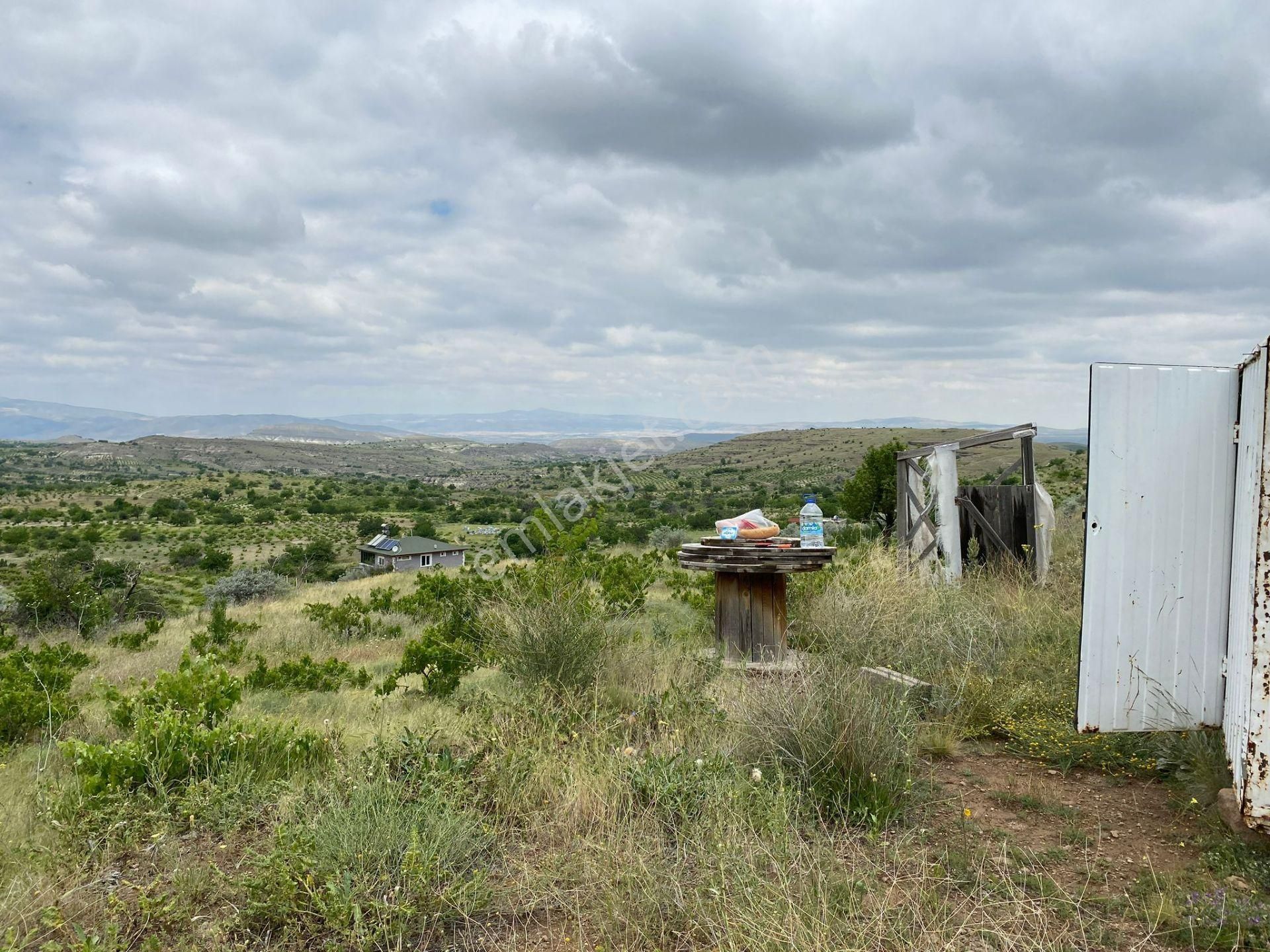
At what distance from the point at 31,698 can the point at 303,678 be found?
2290mm

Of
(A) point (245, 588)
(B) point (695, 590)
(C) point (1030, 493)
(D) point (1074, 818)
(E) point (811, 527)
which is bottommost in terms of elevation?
(A) point (245, 588)

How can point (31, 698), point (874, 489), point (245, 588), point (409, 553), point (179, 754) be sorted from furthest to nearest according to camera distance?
point (409, 553), point (245, 588), point (874, 489), point (31, 698), point (179, 754)

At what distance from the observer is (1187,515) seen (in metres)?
4.14

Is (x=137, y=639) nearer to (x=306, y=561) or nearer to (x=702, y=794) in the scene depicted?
(x=702, y=794)

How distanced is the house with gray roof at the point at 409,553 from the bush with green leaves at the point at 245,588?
26.4 feet

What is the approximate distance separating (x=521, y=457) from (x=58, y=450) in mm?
75064

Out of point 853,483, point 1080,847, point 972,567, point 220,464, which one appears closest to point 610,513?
point 853,483

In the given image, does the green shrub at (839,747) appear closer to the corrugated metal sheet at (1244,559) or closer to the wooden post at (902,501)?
the corrugated metal sheet at (1244,559)

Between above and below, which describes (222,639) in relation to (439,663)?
below

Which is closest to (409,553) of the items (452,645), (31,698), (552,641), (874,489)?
(874,489)

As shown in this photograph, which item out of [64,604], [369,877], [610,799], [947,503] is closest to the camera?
[369,877]

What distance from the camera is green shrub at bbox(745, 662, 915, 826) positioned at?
11.9ft

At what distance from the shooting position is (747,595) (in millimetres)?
7328

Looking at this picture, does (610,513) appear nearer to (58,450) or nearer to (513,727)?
(513,727)
